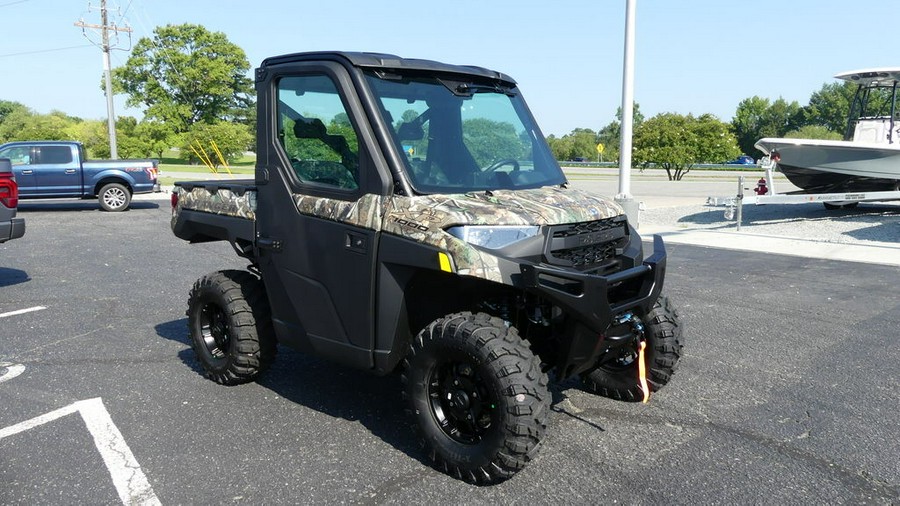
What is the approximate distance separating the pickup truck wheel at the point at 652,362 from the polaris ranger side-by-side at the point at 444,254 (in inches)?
0.4

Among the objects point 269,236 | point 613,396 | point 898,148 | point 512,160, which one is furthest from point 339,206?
point 898,148

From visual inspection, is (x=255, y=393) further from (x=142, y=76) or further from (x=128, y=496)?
(x=142, y=76)

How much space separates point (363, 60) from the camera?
3715 mm

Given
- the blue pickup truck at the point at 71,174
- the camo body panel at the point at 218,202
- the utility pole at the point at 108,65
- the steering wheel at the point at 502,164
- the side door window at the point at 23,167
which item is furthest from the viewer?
the utility pole at the point at 108,65

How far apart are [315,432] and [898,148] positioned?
14679 millimetres

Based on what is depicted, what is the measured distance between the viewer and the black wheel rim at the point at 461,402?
3.41 meters

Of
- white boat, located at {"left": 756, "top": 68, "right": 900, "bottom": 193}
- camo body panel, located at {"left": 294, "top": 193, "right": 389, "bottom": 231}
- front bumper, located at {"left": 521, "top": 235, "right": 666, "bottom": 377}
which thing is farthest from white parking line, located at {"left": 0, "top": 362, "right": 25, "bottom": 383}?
white boat, located at {"left": 756, "top": 68, "right": 900, "bottom": 193}

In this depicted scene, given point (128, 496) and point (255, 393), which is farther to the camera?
point (255, 393)

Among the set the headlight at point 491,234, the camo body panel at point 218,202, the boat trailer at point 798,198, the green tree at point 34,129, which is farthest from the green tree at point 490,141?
the green tree at point 34,129

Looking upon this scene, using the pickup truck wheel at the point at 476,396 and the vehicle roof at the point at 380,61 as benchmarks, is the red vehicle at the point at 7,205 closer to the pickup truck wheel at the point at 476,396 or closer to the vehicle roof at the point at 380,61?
the vehicle roof at the point at 380,61

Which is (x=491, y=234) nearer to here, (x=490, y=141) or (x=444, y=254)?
(x=444, y=254)

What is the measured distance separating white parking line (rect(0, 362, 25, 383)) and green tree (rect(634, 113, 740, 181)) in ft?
123

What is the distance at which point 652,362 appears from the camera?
4297 millimetres

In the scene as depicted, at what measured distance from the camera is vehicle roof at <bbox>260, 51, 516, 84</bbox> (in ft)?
12.2
